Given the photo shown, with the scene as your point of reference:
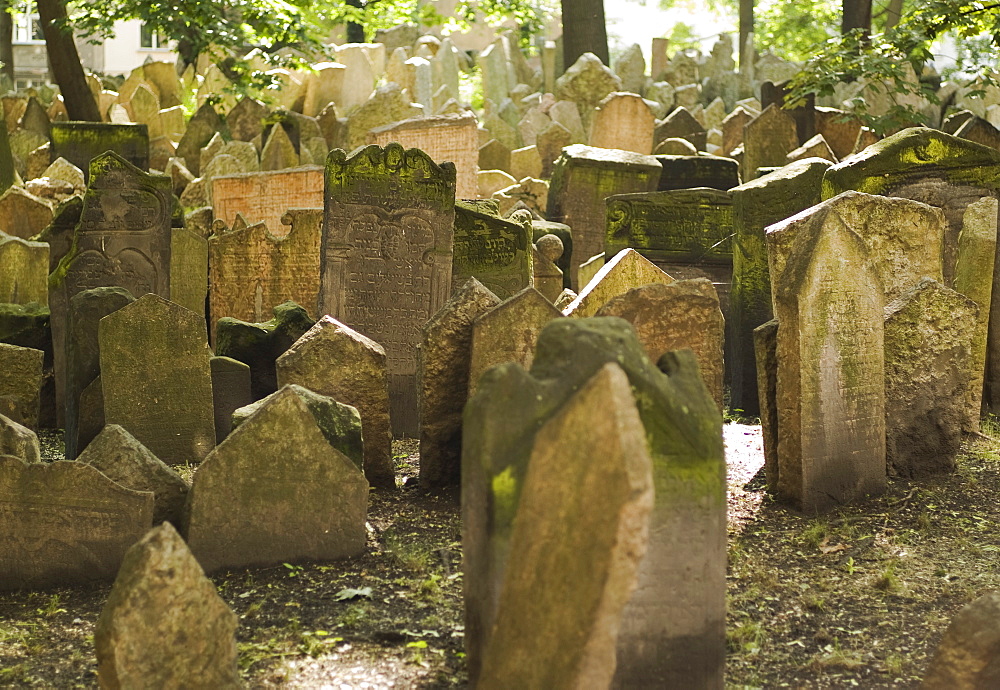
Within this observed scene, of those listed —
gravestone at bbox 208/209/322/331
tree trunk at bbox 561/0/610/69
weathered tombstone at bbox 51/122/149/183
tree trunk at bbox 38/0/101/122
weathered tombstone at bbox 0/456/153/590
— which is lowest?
weathered tombstone at bbox 0/456/153/590

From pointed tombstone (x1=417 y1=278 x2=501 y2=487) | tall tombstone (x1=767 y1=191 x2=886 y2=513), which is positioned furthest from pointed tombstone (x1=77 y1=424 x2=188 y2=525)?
tall tombstone (x1=767 y1=191 x2=886 y2=513)

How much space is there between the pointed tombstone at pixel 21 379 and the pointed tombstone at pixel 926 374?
5530 mm

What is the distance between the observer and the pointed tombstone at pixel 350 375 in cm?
645

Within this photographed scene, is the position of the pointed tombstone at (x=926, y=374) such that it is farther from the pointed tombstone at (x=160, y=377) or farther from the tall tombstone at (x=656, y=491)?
the pointed tombstone at (x=160, y=377)

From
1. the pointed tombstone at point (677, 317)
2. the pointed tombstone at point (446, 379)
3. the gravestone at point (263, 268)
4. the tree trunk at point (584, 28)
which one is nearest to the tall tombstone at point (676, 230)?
the gravestone at point (263, 268)

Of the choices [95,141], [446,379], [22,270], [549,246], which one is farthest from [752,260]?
[95,141]

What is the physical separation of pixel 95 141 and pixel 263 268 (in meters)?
7.49

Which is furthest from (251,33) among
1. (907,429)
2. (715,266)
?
(907,429)

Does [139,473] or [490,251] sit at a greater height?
[490,251]

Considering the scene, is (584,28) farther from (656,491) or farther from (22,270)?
(656,491)

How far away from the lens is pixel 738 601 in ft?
16.3

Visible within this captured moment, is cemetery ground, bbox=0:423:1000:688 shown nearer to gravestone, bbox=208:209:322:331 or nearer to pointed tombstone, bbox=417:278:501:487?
pointed tombstone, bbox=417:278:501:487

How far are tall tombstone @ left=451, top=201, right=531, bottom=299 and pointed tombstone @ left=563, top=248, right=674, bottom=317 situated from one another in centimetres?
125

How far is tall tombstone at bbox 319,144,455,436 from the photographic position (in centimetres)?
852
